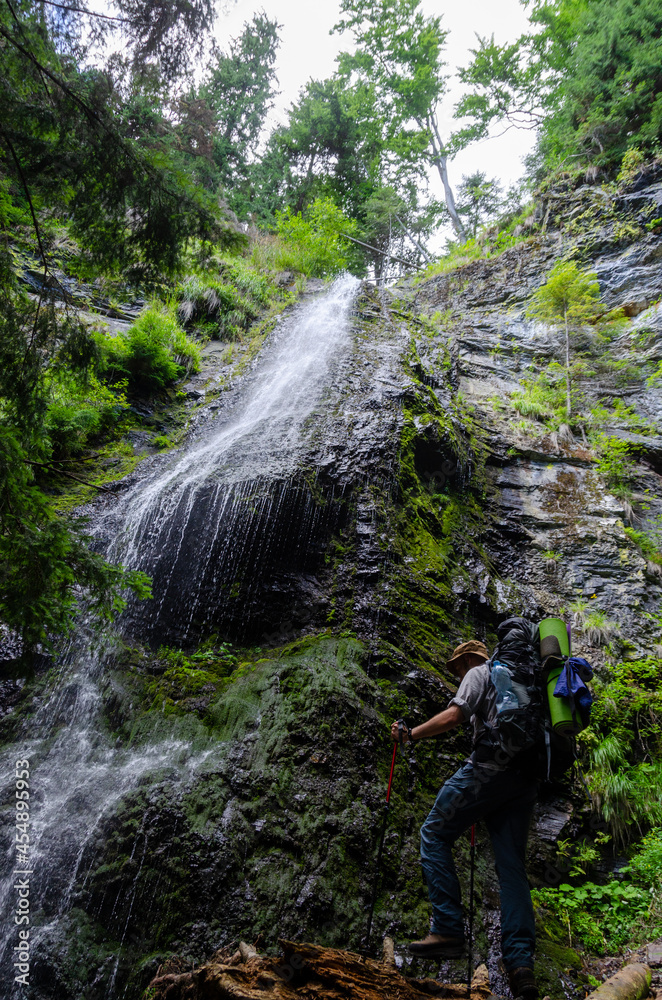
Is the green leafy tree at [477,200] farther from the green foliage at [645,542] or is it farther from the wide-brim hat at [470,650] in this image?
the wide-brim hat at [470,650]

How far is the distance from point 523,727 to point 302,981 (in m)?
1.58

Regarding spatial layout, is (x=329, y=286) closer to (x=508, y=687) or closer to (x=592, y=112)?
(x=592, y=112)

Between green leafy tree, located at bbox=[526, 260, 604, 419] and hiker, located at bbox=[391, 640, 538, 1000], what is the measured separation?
8.89 meters

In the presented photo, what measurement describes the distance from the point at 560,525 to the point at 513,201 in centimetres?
1315

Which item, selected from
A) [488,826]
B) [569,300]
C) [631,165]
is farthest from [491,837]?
[631,165]

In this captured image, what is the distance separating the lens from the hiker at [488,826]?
2650 millimetres

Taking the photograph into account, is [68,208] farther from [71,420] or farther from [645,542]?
[645,542]

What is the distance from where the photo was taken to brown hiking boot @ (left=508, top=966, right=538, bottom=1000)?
2428 millimetres

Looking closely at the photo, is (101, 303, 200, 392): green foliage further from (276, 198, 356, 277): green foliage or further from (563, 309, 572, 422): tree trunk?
(563, 309, 572, 422): tree trunk

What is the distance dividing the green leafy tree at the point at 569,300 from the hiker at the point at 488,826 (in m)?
8.89

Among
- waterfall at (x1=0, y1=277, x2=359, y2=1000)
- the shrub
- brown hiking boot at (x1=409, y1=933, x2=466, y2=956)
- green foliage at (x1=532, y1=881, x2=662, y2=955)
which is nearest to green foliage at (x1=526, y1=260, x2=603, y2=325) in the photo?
waterfall at (x1=0, y1=277, x2=359, y2=1000)

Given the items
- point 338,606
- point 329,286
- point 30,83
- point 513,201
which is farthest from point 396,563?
point 513,201

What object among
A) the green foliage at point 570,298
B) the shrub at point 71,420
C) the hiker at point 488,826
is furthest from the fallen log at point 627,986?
the green foliage at point 570,298

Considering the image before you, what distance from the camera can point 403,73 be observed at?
22.5 m
